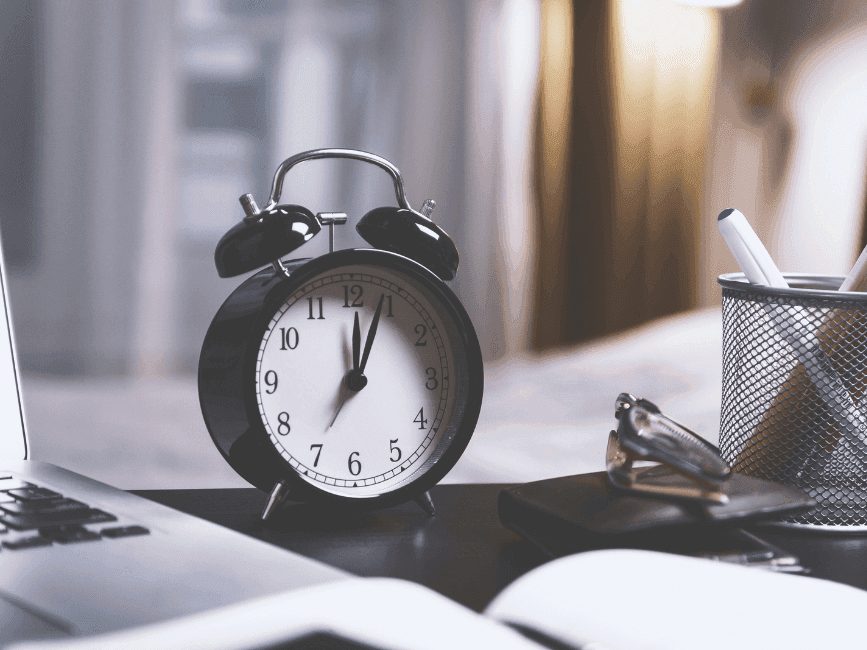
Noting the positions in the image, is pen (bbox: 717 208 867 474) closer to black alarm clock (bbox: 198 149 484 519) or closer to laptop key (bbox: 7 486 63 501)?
black alarm clock (bbox: 198 149 484 519)

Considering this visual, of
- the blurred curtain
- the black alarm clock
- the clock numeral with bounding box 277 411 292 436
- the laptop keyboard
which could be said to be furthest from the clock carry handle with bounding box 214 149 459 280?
the blurred curtain

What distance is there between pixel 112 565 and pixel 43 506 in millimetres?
126

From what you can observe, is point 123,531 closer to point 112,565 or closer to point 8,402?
point 112,565

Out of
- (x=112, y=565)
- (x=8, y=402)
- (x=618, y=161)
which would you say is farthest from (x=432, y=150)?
(x=112, y=565)

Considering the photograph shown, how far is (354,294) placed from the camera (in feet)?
2.16

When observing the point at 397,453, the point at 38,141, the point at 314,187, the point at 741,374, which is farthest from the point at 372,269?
the point at 38,141

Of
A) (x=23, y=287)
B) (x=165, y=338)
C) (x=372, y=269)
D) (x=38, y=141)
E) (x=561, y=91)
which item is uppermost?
(x=561, y=91)

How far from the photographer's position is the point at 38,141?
1.45 meters

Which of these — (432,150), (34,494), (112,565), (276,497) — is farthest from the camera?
(432,150)

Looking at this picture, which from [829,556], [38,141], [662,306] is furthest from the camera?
[662,306]

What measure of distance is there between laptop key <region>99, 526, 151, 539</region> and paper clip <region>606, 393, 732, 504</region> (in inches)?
11.9

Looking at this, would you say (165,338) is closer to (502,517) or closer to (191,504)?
(191,504)

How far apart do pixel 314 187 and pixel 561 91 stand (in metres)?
0.52

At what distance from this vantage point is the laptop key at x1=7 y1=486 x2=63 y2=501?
0.50 m
